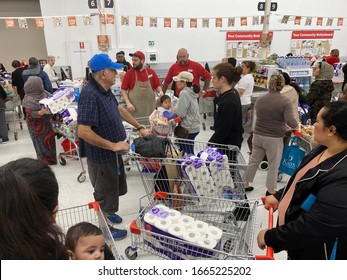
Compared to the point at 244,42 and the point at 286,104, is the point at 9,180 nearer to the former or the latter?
the point at 286,104

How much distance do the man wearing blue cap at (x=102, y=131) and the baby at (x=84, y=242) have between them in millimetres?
793

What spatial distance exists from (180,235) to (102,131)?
1.15 meters

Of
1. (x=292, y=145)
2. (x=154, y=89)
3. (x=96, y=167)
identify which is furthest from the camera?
(x=154, y=89)

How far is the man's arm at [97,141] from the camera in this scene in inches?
93.0

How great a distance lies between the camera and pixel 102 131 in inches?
98.3

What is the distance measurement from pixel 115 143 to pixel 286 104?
1903 mm

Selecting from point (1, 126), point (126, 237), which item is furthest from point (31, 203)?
point (1, 126)

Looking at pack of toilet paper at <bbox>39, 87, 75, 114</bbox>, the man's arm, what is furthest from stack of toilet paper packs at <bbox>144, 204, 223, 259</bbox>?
pack of toilet paper at <bbox>39, 87, 75, 114</bbox>

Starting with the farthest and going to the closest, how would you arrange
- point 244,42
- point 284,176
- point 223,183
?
point 244,42
point 284,176
point 223,183

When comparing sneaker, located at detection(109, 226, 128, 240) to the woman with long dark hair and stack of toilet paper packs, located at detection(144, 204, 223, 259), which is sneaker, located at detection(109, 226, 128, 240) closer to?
stack of toilet paper packs, located at detection(144, 204, 223, 259)

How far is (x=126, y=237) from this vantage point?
9.90 feet

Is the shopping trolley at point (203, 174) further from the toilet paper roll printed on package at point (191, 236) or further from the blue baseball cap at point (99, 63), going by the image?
the blue baseball cap at point (99, 63)

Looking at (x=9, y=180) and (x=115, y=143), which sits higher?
(x=9, y=180)

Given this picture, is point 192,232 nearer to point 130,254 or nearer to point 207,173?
point 207,173
